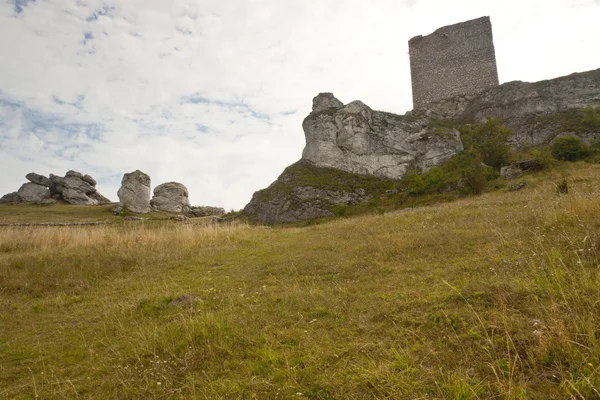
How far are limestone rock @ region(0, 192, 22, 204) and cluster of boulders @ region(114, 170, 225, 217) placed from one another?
617 inches

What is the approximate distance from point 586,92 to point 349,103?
76.6ft

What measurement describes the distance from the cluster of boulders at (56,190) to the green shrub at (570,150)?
181 feet

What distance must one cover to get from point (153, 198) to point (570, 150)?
168 feet

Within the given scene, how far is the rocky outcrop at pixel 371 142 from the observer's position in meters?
34.9

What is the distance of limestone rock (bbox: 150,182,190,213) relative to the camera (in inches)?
2078

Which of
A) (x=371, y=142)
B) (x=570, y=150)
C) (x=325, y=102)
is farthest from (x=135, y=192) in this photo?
(x=570, y=150)

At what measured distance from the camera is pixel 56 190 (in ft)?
166

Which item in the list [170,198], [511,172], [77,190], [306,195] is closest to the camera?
[511,172]

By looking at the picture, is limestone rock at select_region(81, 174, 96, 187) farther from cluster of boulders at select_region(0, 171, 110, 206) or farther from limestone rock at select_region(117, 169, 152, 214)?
limestone rock at select_region(117, 169, 152, 214)

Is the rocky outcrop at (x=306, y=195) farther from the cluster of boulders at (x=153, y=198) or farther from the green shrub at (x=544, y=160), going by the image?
the cluster of boulders at (x=153, y=198)

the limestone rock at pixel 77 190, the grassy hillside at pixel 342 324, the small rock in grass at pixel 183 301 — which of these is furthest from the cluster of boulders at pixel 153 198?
the small rock in grass at pixel 183 301

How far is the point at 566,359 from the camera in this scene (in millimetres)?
2662

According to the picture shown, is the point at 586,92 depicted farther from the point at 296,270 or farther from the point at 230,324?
the point at 230,324

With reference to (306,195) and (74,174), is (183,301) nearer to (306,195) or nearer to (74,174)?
(306,195)
